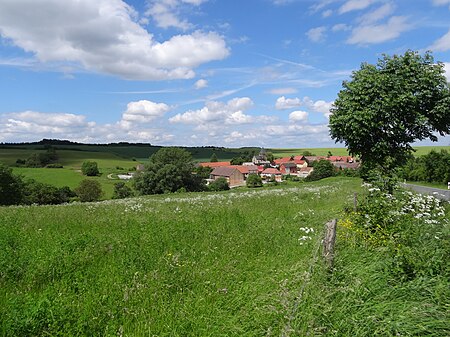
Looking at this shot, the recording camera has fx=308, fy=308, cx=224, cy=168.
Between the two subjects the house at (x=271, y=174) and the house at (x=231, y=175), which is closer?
the house at (x=231, y=175)

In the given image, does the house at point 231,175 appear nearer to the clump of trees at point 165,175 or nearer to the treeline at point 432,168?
the clump of trees at point 165,175

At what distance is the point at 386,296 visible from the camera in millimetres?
5090

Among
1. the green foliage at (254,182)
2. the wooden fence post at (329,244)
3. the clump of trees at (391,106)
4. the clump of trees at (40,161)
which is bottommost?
the green foliage at (254,182)

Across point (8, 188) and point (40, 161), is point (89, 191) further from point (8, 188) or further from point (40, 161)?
point (40, 161)

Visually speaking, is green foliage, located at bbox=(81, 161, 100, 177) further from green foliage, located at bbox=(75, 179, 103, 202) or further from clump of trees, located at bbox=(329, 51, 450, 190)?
clump of trees, located at bbox=(329, 51, 450, 190)

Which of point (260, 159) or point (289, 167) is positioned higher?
point (260, 159)

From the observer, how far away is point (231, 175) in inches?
5037

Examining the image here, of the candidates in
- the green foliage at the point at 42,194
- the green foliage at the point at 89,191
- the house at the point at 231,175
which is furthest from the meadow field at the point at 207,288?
the house at the point at 231,175

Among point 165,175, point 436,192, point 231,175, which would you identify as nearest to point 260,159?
point 231,175

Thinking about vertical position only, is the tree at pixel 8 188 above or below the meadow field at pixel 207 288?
below

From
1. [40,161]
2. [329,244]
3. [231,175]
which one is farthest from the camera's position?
[231,175]

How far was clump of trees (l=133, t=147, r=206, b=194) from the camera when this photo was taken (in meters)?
67.9

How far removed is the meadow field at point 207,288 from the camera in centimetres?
445

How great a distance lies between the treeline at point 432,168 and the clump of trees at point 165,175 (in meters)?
47.3
